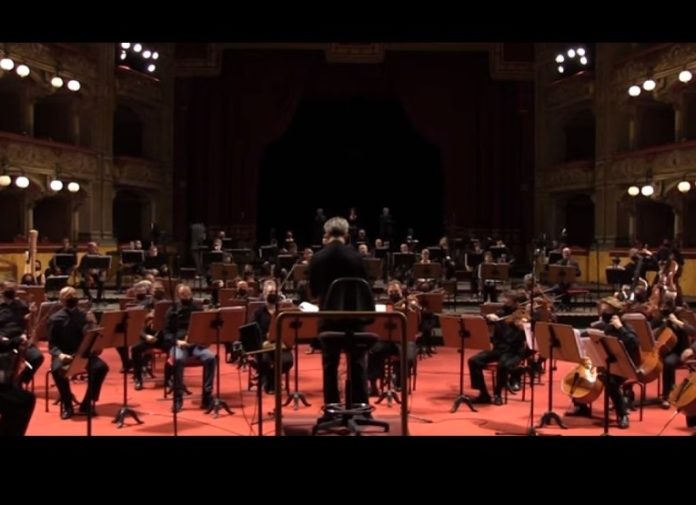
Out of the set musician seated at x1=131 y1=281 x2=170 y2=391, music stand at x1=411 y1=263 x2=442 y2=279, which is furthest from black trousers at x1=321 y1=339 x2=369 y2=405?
music stand at x1=411 y1=263 x2=442 y2=279

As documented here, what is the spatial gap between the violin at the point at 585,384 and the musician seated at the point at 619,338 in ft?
0.64

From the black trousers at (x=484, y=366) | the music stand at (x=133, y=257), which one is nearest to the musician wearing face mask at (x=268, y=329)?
the black trousers at (x=484, y=366)

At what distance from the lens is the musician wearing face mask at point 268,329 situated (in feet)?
34.4

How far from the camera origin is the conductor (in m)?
7.11

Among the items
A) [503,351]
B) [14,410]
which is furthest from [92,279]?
[14,410]

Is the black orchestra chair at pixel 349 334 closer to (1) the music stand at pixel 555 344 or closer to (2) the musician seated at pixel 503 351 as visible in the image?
(1) the music stand at pixel 555 344

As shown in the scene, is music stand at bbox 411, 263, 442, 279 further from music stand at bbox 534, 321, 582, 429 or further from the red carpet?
music stand at bbox 534, 321, 582, 429

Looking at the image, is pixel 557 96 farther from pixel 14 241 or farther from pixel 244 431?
pixel 244 431

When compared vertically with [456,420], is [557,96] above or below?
above

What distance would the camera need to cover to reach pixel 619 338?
9.57m

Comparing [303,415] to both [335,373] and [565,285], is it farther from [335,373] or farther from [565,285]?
[565,285]

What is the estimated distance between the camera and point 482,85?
93.3 feet
